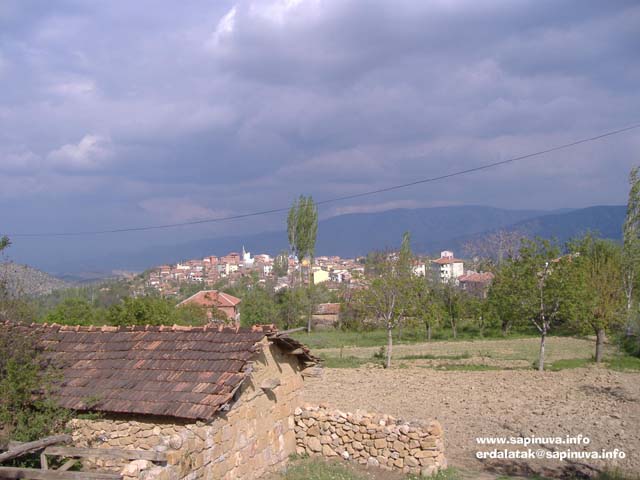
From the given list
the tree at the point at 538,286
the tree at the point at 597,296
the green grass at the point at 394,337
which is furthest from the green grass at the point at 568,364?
the green grass at the point at 394,337

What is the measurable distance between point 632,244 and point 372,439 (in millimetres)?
32909

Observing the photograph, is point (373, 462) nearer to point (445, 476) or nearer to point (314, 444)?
point (314, 444)

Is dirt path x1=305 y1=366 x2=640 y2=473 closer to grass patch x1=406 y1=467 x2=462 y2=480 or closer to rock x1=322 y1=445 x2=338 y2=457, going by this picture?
grass patch x1=406 y1=467 x2=462 y2=480

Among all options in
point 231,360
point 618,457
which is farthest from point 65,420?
point 618,457

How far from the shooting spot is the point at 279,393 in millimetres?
12070

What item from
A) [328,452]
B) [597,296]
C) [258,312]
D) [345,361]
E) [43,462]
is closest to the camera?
[43,462]

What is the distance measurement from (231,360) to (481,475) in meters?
5.89

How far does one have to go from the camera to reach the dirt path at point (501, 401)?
1385cm

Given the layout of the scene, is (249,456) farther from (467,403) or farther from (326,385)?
(326,385)

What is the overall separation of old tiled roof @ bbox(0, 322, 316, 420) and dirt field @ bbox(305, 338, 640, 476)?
18.9ft

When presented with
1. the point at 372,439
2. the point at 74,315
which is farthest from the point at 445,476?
the point at 74,315

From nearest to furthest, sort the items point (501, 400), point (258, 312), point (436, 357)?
1. point (501, 400)
2. point (436, 357)
3. point (258, 312)

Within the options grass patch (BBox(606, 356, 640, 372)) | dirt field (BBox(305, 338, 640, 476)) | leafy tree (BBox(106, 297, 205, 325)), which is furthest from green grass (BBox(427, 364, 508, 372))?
leafy tree (BBox(106, 297, 205, 325))

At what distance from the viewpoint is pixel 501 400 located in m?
18.3
